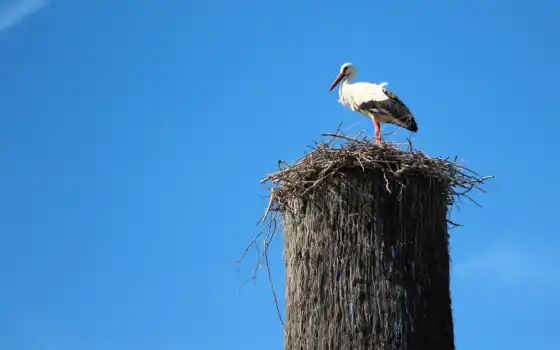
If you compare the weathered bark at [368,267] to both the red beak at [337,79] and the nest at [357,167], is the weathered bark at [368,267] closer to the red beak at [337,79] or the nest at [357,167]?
the nest at [357,167]

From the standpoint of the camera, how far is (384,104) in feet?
36.0

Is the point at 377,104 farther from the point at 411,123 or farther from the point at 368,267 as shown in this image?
the point at 368,267

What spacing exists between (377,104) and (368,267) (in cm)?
428

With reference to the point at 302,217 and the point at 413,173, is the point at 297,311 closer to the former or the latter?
the point at 302,217

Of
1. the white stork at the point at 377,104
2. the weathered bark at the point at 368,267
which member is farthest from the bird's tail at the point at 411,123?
the weathered bark at the point at 368,267

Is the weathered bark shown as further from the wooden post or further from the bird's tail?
the bird's tail

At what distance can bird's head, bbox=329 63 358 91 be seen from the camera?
39.2 ft

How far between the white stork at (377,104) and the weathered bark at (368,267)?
3358mm

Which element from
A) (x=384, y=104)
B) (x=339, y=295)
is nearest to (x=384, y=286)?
(x=339, y=295)

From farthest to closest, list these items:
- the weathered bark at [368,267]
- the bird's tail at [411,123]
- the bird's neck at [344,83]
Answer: the bird's neck at [344,83]
the bird's tail at [411,123]
the weathered bark at [368,267]

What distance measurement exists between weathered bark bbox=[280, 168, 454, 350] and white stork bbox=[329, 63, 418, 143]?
3358mm

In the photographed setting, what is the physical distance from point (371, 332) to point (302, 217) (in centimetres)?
124

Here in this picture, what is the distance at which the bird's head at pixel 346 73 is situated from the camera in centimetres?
1196

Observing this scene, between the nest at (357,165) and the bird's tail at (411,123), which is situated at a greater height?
the bird's tail at (411,123)
